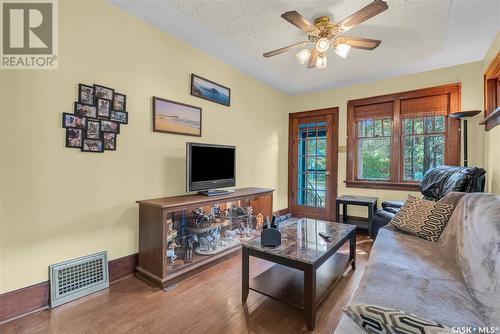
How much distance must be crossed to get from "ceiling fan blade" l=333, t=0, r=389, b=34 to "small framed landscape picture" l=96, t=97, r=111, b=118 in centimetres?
218

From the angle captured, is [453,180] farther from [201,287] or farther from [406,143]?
[201,287]

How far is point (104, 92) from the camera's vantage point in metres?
2.13

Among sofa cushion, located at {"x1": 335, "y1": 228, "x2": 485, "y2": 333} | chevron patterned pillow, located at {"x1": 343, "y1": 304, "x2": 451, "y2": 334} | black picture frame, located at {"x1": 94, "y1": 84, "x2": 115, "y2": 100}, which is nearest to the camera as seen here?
chevron patterned pillow, located at {"x1": 343, "y1": 304, "x2": 451, "y2": 334}

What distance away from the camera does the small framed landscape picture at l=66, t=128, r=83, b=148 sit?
1928 mm

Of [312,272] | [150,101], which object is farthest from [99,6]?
[312,272]

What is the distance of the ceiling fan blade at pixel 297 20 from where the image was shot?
1.88 m

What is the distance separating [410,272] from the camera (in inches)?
55.8

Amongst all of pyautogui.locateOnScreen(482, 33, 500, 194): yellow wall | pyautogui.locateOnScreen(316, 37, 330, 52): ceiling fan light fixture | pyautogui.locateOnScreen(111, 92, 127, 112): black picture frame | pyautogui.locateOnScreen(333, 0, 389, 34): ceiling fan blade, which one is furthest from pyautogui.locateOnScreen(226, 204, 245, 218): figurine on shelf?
pyautogui.locateOnScreen(482, 33, 500, 194): yellow wall

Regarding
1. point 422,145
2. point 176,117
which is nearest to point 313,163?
point 422,145

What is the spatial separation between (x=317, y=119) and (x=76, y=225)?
4029 millimetres

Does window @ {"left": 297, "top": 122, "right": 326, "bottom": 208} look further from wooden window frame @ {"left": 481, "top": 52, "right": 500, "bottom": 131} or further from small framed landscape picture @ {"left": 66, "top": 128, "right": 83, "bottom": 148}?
small framed landscape picture @ {"left": 66, "top": 128, "right": 83, "bottom": 148}

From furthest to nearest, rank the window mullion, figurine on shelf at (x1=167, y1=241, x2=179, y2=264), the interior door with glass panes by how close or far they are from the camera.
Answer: the interior door with glass panes → the window mullion → figurine on shelf at (x1=167, y1=241, x2=179, y2=264)

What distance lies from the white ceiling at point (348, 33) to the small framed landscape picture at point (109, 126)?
3.61ft

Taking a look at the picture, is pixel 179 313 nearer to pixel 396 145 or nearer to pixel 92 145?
pixel 92 145
